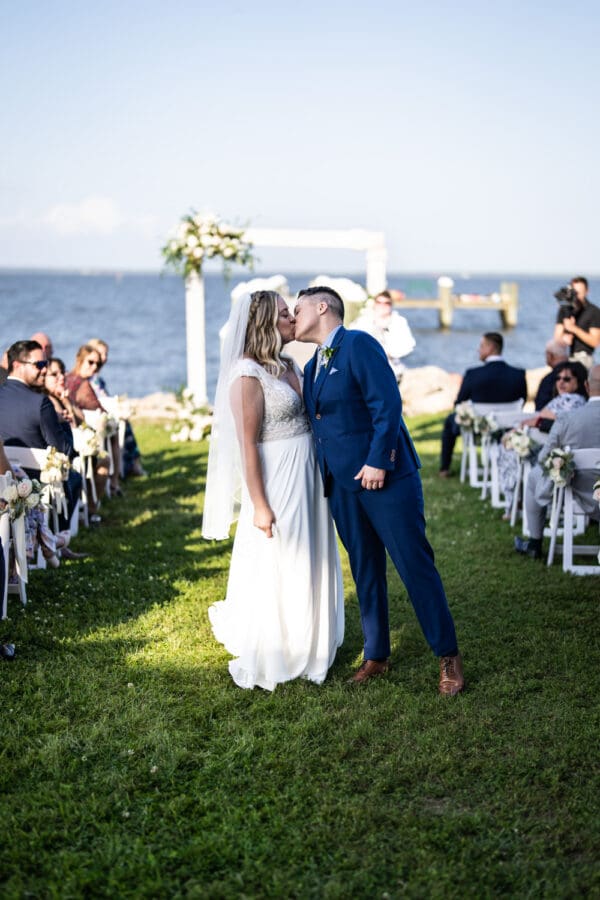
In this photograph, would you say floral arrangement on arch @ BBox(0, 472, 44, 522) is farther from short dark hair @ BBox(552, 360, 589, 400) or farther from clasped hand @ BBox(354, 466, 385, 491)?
short dark hair @ BBox(552, 360, 589, 400)

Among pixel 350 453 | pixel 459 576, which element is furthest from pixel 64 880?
pixel 459 576

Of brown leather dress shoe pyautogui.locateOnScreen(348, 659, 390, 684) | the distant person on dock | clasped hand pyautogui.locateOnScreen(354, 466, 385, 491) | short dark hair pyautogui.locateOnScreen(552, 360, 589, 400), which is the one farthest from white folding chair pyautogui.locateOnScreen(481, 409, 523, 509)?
clasped hand pyautogui.locateOnScreen(354, 466, 385, 491)

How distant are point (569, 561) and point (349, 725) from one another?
297 centimetres

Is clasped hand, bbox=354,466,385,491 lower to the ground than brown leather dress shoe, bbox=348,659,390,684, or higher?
higher

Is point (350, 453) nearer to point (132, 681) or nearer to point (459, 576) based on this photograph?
point (132, 681)

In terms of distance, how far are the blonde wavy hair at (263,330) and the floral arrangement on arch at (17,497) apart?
68.7 inches

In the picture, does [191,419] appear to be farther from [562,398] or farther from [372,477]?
[372,477]

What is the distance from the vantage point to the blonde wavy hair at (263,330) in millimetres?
4457

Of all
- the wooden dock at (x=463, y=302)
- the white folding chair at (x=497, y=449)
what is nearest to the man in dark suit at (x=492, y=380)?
the white folding chair at (x=497, y=449)

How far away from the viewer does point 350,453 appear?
14.3 feet

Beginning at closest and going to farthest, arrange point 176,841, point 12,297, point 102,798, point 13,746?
point 176,841 < point 102,798 < point 13,746 < point 12,297

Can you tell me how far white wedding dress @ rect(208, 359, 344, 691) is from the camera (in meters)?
4.57

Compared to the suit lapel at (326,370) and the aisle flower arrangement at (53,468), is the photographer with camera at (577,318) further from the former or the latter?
the suit lapel at (326,370)

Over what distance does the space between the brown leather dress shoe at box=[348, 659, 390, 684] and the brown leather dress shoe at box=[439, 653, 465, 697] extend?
1.13 feet
